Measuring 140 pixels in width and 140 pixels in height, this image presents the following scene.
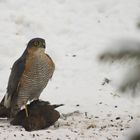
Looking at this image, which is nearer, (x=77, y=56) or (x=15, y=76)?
(x=15, y=76)

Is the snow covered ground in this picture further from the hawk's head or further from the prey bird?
the hawk's head

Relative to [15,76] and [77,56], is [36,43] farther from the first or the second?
[77,56]

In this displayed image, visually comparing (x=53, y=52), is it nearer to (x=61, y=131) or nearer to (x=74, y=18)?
(x=74, y=18)

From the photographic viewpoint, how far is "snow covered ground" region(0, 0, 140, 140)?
19.1ft

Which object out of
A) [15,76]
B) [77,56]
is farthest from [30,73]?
[77,56]

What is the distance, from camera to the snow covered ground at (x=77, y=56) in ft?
19.1

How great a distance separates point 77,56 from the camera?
890 centimetres

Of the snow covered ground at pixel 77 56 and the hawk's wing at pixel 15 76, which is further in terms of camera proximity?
the snow covered ground at pixel 77 56

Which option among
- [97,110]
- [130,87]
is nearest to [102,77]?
[97,110]

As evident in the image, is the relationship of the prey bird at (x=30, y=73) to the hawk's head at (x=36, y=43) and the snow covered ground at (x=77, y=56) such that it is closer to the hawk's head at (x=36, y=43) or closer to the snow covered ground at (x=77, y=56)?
the hawk's head at (x=36, y=43)

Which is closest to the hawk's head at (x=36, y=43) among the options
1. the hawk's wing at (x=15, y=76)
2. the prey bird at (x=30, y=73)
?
the prey bird at (x=30, y=73)

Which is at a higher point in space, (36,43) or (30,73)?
(36,43)

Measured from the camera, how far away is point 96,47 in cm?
916

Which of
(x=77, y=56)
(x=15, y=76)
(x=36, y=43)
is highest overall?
(x=36, y=43)
